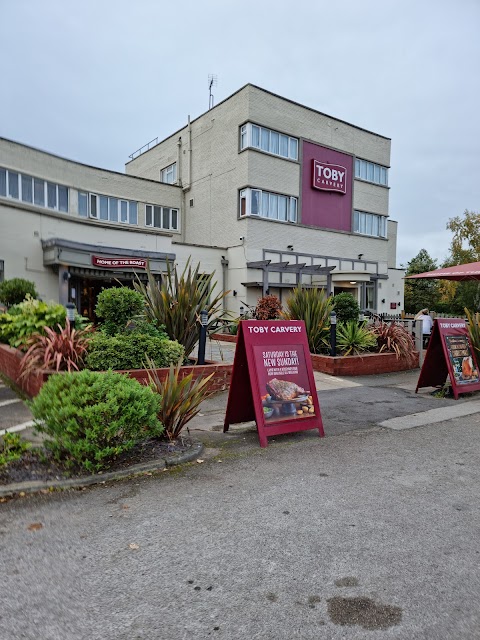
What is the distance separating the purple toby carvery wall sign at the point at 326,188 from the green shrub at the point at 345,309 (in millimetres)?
15113

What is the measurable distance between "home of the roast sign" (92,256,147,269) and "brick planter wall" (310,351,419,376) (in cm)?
1035

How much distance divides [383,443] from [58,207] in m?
21.3

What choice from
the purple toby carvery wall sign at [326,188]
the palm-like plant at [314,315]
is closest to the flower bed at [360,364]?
the palm-like plant at [314,315]

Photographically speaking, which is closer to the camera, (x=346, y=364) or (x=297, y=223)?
(x=346, y=364)

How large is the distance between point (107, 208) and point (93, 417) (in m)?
22.7

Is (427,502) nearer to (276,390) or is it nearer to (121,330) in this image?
(276,390)

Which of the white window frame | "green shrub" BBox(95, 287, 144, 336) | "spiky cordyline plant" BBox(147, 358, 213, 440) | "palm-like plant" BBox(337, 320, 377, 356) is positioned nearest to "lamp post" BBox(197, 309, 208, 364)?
"green shrub" BBox(95, 287, 144, 336)

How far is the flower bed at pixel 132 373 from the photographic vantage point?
23.8ft

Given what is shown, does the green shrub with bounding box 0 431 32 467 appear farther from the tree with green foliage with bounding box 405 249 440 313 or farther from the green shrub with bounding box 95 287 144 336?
the tree with green foliage with bounding box 405 249 440 313

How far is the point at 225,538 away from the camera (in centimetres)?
326

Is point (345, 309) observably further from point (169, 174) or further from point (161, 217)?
point (169, 174)

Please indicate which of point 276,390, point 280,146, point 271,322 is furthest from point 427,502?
point 280,146

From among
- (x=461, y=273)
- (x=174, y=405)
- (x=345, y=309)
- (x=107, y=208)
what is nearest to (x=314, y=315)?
(x=345, y=309)

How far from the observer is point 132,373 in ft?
23.7
